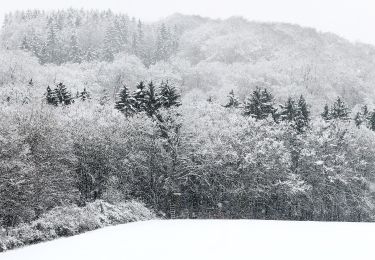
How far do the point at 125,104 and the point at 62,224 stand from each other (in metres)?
35.0

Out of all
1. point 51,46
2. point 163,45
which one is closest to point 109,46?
point 51,46

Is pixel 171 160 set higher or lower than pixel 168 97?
lower

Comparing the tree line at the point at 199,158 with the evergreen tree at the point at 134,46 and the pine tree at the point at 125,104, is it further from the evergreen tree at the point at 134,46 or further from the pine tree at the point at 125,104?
the evergreen tree at the point at 134,46

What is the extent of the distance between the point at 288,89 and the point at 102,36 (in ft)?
257

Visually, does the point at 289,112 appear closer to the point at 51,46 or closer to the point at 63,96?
the point at 63,96

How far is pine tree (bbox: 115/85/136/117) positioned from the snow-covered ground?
3515cm

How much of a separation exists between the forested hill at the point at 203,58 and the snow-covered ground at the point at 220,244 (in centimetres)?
9584

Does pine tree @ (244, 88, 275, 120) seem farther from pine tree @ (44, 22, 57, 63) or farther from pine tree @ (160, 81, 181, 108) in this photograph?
pine tree @ (44, 22, 57, 63)

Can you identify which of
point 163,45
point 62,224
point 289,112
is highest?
point 163,45

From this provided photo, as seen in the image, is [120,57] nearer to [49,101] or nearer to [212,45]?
[212,45]

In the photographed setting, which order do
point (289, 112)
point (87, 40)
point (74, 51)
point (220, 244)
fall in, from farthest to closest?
point (87, 40)
point (74, 51)
point (289, 112)
point (220, 244)

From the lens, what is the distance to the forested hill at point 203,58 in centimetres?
13712

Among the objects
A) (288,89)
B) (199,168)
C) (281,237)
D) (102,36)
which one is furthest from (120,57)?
(281,237)

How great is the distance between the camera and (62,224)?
24547 millimetres
